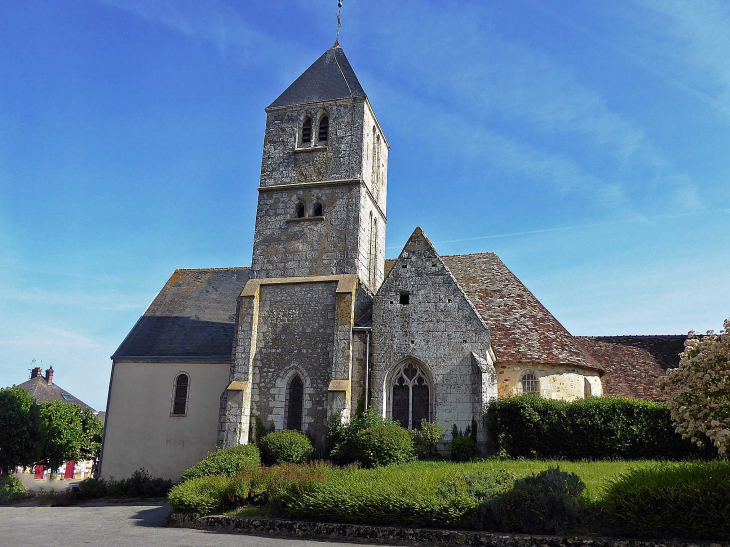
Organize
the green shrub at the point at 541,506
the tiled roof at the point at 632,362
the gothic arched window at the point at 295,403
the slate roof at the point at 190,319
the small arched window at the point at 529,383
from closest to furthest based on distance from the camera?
the green shrub at the point at 541,506 → the gothic arched window at the point at 295,403 → the small arched window at the point at 529,383 → the tiled roof at the point at 632,362 → the slate roof at the point at 190,319

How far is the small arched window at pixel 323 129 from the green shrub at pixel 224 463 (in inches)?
457

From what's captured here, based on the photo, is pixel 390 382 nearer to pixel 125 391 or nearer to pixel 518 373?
pixel 518 373

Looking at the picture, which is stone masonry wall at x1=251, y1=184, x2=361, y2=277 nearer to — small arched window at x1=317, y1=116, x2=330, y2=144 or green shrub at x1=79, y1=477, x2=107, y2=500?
small arched window at x1=317, y1=116, x2=330, y2=144

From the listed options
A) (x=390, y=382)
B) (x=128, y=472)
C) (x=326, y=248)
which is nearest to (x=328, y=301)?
(x=326, y=248)

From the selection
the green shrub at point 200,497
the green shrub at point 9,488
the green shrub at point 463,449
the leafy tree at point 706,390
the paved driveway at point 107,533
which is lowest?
the green shrub at point 9,488

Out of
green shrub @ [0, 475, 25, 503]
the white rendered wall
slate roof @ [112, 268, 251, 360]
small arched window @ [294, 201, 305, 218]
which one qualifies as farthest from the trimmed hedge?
green shrub @ [0, 475, 25, 503]

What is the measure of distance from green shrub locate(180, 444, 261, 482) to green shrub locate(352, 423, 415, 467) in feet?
9.60

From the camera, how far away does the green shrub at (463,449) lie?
16.3 meters

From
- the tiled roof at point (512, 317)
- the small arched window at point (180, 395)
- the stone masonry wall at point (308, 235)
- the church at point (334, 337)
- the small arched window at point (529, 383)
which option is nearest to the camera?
the church at point (334, 337)

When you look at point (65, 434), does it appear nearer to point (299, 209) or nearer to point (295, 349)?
point (295, 349)

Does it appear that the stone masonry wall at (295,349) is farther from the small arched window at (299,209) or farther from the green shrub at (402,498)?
the green shrub at (402,498)

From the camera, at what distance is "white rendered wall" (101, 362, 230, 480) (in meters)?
22.8

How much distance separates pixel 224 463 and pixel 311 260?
24.7ft

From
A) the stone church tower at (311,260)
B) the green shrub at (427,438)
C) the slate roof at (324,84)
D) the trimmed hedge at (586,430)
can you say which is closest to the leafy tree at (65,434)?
the stone church tower at (311,260)
